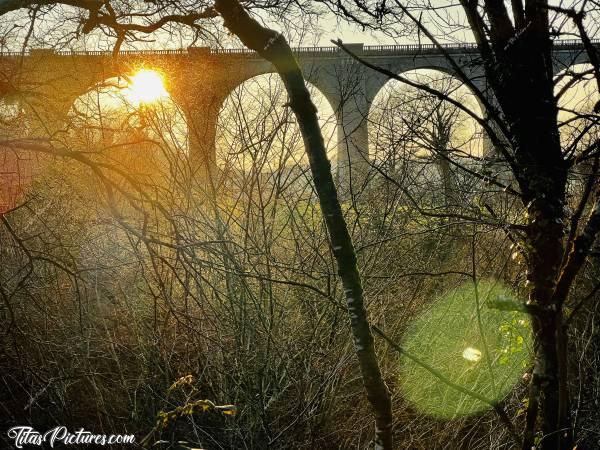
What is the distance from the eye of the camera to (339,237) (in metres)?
2.16

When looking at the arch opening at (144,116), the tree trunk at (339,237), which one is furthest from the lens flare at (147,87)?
the tree trunk at (339,237)

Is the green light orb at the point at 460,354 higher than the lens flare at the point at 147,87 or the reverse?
the reverse

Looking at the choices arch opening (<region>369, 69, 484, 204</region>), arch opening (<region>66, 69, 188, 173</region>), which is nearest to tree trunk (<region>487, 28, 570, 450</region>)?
arch opening (<region>369, 69, 484, 204</region>)

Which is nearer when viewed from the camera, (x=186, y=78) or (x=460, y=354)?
(x=460, y=354)

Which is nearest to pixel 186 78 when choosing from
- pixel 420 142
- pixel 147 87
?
pixel 147 87

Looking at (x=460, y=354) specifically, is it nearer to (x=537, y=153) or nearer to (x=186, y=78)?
(x=537, y=153)

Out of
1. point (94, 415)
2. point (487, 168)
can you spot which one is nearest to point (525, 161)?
point (487, 168)

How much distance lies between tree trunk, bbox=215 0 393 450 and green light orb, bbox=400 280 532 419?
156 centimetres

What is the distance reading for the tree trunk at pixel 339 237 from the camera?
2.15 metres

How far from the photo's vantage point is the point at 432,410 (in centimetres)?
429

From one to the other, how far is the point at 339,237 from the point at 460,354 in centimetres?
272

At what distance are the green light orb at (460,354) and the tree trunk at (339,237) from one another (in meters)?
1.56

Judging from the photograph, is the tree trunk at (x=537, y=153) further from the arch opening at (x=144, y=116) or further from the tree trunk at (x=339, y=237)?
the arch opening at (x=144, y=116)

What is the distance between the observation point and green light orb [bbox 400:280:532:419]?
13.2ft
